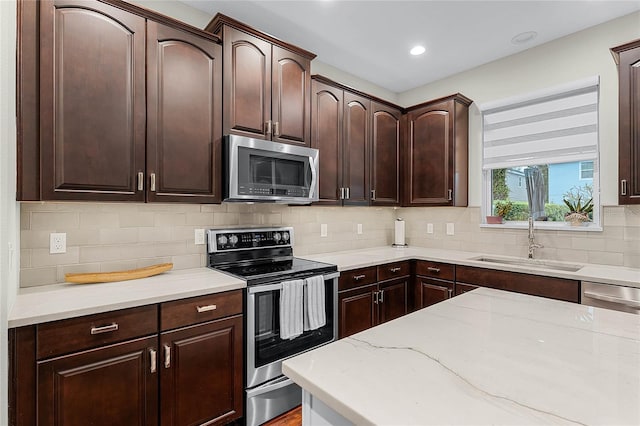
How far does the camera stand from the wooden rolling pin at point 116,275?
1.79 metres

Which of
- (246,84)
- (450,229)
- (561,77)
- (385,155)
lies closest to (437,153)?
(385,155)

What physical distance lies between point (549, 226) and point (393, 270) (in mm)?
1414

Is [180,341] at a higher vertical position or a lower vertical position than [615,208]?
lower

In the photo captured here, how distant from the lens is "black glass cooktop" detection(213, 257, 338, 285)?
6.64 ft

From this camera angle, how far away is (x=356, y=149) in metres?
3.14

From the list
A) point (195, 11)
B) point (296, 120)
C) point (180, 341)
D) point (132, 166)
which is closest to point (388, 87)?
point (296, 120)

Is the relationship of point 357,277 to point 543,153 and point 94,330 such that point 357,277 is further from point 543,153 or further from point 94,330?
point 543,153

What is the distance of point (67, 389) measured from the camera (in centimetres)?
140

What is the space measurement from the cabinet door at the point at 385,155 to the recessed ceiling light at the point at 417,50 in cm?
56

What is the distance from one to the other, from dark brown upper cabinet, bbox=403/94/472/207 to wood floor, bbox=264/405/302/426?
2.26 meters

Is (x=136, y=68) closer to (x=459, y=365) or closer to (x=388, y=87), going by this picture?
(x=459, y=365)

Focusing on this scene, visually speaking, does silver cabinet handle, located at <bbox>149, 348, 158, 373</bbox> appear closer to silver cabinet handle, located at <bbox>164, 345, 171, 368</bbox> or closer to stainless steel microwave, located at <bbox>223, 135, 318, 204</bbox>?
silver cabinet handle, located at <bbox>164, 345, 171, 368</bbox>

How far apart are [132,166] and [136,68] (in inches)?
21.9

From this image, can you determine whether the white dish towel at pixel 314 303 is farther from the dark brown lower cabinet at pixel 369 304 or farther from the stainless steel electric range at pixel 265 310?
the dark brown lower cabinet at pixel 369 304
